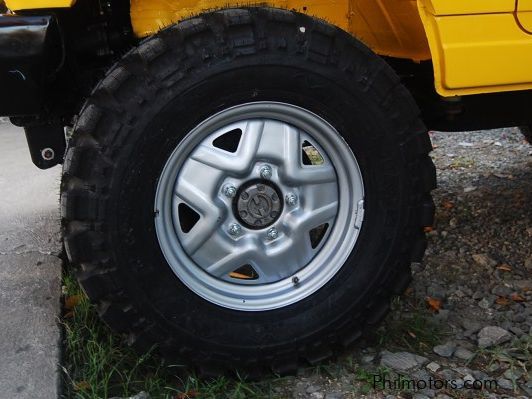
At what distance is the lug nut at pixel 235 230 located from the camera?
2311 mm

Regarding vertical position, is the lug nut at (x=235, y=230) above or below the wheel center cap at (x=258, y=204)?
below

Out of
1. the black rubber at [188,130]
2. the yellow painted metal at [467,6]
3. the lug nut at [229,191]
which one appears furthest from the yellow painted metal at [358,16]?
the lug nut at [229,191]

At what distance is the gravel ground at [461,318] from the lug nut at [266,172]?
2.49ft

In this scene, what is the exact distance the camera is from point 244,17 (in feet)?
7.07

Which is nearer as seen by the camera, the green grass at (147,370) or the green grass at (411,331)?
the green grass at (147,370)

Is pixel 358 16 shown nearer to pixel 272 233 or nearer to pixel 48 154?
pixel 272 233

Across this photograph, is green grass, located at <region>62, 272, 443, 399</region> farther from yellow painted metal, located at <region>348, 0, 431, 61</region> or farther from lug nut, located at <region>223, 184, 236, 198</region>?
yellow painted metal, located at <region>348, 0, 431, 61</region>

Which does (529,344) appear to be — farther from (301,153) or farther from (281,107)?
(281,107)

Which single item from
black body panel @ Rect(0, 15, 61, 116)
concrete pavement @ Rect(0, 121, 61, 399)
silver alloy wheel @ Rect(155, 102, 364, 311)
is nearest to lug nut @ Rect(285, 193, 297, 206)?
silver alloy wheel @ Rect(155, 102, 364, 311)

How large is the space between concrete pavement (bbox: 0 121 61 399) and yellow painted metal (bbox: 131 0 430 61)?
1.17 metres

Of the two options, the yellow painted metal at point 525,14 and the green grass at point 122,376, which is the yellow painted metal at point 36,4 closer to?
the green grass at point 122,376

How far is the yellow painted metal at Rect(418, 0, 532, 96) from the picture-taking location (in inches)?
87.1

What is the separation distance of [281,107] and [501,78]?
790 millimetres

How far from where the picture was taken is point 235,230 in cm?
231
